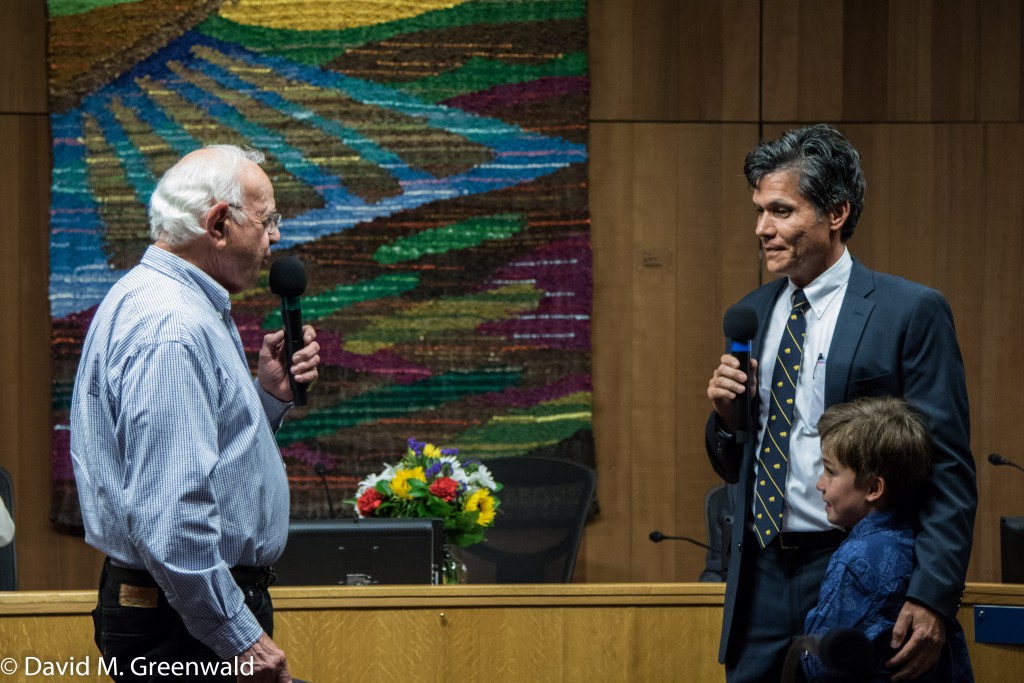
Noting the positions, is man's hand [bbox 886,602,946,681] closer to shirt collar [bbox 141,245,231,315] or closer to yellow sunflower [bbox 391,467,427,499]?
shirt collar [bbox 141,245,231,315]

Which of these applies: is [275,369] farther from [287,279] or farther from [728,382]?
[728,382]

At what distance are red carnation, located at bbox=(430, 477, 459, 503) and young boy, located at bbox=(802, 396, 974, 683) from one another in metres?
1.31

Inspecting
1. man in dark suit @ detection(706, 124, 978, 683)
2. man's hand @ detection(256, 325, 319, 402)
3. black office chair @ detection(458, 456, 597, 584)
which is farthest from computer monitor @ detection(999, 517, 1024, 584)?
man's hand @ detection(256, 325, 319, 402)

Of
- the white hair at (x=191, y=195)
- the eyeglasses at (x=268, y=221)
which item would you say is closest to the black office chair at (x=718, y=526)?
the eyeglasses at (x=268, y=221)

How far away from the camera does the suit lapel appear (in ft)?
7.21

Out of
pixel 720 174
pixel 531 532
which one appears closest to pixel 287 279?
pixel 531 532

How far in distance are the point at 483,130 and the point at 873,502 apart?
118 inches

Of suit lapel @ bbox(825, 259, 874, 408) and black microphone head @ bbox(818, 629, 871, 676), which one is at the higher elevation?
suit lapel @ bbox(825, 259, 874, 408)

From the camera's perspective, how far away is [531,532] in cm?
403

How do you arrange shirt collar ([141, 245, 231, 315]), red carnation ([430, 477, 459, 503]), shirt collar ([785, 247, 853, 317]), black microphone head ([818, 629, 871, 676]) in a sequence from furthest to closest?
red carnation ([430, 477, 459, 503]), shirt collar ([785, 247, 853, 317]), shirt collar ([141, 245, 231, 315]), black microphone head ([818, 629, 871, 676])

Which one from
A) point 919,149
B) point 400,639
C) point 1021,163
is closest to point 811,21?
point 919,149

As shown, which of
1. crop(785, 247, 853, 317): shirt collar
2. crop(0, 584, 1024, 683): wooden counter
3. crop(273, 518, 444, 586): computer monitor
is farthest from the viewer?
crop(273, 518, 444, 586): computer monitor

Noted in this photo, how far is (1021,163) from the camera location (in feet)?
16.0

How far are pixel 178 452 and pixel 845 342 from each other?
1.19 metres
